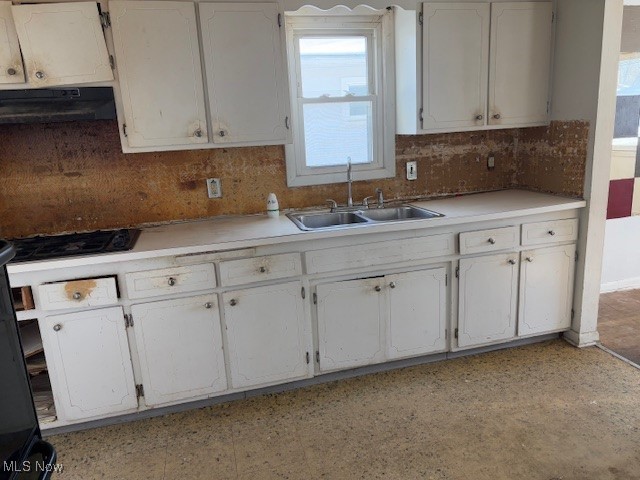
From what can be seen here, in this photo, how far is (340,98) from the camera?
296 cm

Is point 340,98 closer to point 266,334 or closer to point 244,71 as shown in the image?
point 244,71

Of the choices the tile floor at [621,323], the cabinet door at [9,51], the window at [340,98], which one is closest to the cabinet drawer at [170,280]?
the window at [340,98]

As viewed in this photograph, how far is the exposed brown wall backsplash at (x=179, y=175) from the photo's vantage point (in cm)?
256

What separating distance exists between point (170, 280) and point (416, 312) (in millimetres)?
1342

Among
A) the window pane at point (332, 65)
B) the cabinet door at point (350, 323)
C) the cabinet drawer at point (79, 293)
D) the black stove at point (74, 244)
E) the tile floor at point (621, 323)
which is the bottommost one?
the tile floor at point (621, 323)

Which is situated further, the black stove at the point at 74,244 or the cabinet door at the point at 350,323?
the cabinet door at the point at 350,323

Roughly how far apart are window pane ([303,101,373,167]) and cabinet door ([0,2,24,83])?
150 cm

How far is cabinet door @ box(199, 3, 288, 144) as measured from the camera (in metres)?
2.35

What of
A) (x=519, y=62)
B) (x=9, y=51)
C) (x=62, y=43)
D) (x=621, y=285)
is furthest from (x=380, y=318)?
(x=621, y=285)

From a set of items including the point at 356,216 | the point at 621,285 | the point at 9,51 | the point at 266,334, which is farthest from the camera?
the point at 621,285

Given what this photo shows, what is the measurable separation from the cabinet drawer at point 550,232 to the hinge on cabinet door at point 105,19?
2424mm

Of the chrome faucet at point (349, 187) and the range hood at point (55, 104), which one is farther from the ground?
the range hood at point (55, 104)

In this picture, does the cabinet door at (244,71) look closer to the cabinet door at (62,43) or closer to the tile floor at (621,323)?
the cabinet door at (62,43)

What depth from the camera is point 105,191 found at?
2.67m
